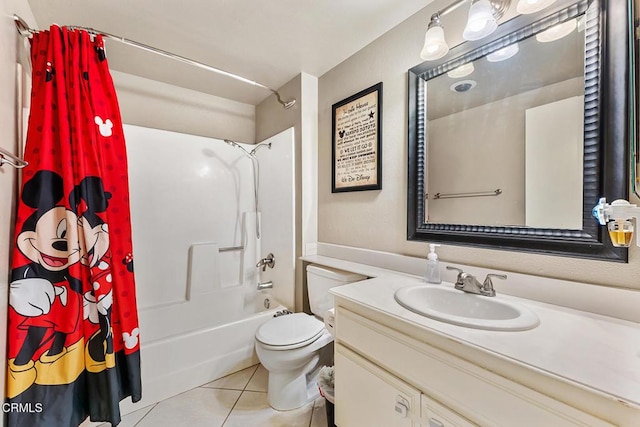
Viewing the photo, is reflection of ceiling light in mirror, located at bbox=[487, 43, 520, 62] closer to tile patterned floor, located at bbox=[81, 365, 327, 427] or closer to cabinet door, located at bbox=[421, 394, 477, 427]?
cabinet door, located at bbox=[421, 394, 477, 427]

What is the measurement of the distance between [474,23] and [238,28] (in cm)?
127

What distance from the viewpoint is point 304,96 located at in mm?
1987

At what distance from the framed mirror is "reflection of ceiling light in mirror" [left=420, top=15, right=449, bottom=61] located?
157mm

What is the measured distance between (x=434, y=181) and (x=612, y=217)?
67 cm

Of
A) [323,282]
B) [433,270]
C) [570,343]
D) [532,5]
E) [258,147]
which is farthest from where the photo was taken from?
[258,147]

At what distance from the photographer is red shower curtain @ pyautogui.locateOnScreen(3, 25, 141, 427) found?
1.00 m

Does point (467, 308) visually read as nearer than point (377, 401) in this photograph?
No

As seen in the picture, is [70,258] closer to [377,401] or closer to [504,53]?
[377,401]

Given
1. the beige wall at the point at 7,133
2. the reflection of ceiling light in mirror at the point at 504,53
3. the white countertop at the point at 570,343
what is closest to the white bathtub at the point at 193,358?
the beige wall at the point at 7,133

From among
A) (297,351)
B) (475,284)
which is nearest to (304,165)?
(297,351)

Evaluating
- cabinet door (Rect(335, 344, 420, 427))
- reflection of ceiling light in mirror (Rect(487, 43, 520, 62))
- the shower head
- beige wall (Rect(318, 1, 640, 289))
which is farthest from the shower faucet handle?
reflection of ceiling light in mirror (Rect(487, 43, 520, 62))

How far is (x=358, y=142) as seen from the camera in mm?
1691

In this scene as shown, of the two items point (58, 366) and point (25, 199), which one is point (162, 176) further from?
point (58, 366)

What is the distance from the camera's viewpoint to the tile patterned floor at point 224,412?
140cm
